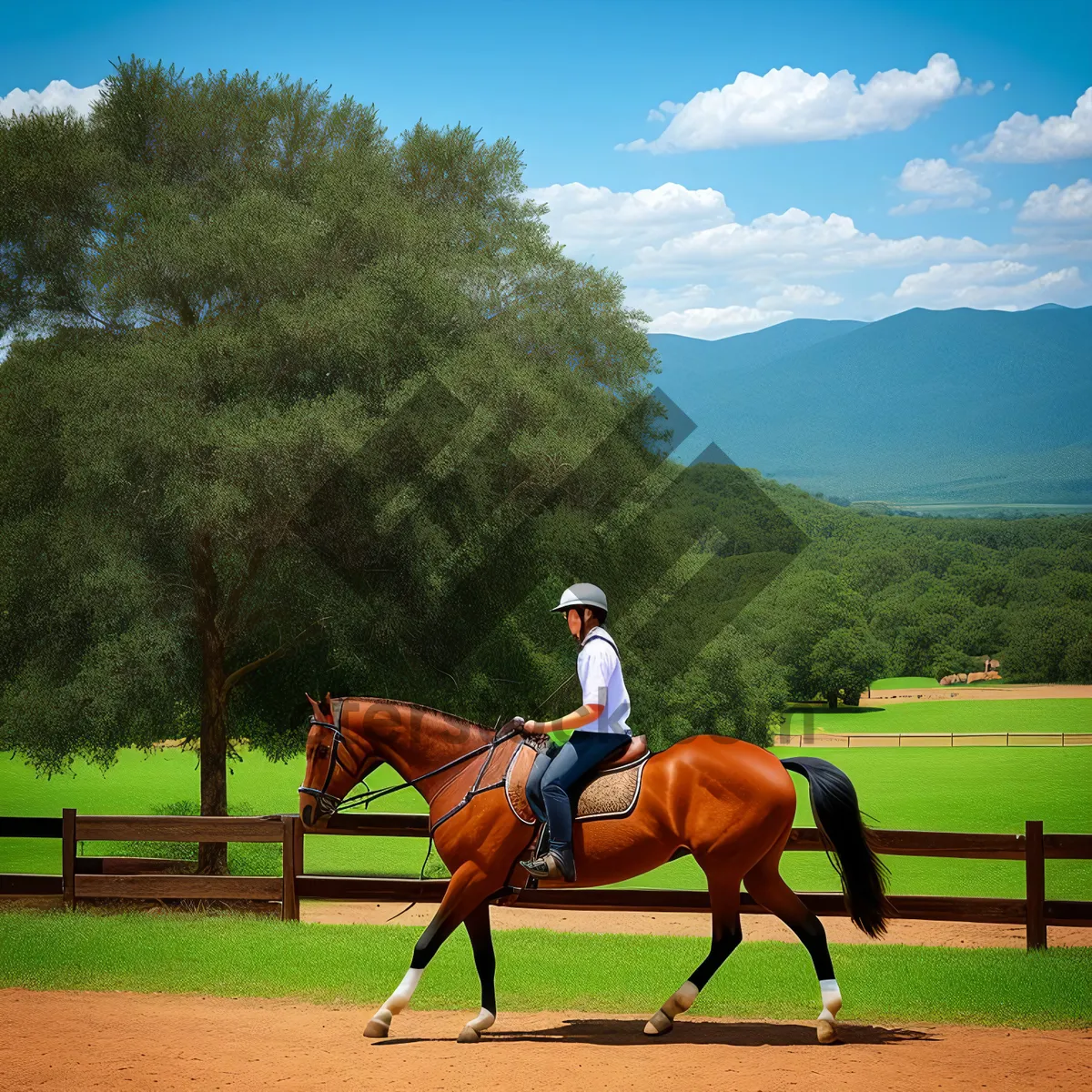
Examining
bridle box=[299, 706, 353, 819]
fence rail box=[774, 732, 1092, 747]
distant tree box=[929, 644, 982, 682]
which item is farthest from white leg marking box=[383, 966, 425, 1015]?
distant tree box=[929, 644, 982, 682]

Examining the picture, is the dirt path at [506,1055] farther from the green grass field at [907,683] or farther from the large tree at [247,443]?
the green grass field at [907,683]

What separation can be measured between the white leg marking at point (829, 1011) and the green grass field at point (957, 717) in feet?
138

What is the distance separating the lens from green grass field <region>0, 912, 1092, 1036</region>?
25.0ft

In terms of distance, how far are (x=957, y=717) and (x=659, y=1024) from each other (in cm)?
4581

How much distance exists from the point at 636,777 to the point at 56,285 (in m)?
13.0

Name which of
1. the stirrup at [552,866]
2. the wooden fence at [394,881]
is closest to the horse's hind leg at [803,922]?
the stirrup at [552,866]

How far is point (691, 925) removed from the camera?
13219mm

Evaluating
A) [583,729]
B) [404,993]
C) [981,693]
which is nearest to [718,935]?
[583,729]

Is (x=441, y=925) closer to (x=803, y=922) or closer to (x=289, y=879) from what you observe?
(x=803, y=922)

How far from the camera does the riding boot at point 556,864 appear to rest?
6.52 meters

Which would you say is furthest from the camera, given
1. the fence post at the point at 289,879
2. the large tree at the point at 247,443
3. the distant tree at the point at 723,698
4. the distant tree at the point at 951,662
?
the distant tree at the point at 951,662

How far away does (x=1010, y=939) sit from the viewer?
1198cm

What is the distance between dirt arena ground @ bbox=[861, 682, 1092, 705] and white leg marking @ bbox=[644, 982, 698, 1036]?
50043 millimetres

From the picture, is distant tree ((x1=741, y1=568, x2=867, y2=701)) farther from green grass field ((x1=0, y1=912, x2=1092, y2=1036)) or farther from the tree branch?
green grass field ((x1=0, y1=912, x2=1092, y2=1036))
